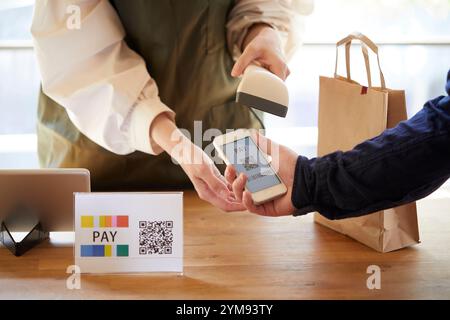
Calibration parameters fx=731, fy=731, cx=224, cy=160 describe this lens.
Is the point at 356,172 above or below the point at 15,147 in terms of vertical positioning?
above

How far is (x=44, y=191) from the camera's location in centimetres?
122

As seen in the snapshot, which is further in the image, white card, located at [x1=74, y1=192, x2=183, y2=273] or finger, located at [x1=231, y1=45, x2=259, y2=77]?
finger, located at [x1=231, y1=45, x2=259, y2=77]

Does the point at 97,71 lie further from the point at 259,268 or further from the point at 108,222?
the point at 259,268

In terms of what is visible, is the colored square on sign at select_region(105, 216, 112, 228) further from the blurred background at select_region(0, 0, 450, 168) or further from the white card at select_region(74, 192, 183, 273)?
the blurred background at select_region(0, 0, 450, 168)

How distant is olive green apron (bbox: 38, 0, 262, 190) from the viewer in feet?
4.40

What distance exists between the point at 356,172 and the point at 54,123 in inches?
26.2

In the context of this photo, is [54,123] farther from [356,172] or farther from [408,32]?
[408,32]

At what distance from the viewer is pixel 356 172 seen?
42.0 inches

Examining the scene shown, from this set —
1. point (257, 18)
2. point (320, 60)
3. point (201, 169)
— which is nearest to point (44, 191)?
point (201, 169)

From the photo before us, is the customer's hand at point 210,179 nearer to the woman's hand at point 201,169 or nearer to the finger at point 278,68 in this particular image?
the woman's hand at point 201,169

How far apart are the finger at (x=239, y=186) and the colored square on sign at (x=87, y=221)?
0.22 metres

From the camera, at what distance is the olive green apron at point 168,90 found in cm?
134

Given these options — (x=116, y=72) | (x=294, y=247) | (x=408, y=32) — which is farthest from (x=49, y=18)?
(x=408, y=32)

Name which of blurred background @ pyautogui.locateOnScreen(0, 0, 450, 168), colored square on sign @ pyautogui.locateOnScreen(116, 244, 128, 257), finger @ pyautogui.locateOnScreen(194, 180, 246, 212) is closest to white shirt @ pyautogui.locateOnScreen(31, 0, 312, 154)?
finger @ pyautogui.locateOnScreen(194, 180, 246, 212)
